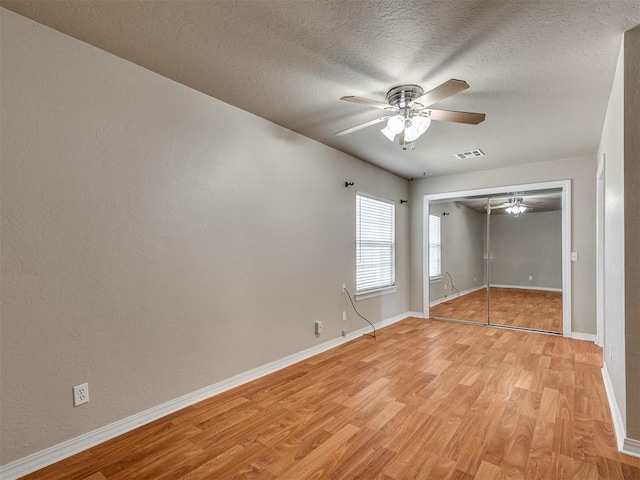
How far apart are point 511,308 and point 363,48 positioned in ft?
17.1

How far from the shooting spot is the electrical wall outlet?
2.02 m

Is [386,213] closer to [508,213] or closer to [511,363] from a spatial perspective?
[508,213]

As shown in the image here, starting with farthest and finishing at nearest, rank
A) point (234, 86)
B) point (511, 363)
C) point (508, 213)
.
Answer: point (508, 213) → point (511, 363) → point (234, 86)

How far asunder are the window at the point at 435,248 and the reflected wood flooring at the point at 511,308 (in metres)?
0.61

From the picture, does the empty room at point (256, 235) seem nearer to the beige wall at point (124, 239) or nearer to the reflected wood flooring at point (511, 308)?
the beige wall at point (124, 239)

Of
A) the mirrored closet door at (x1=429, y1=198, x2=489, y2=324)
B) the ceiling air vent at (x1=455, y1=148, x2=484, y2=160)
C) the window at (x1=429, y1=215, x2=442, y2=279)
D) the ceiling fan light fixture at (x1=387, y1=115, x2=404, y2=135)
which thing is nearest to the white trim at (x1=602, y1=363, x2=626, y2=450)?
the ceiling fan light fixture at (x1=387, y1=115, x2=404, y2=135)

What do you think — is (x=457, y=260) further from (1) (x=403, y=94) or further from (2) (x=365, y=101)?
(2) (x=365, y=101)

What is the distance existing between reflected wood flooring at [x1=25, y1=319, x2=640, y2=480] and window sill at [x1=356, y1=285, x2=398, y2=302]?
1.13m

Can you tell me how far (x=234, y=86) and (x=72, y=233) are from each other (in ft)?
5.27

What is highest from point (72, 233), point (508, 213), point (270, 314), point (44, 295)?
point (508, 213)

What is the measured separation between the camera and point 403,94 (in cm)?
259

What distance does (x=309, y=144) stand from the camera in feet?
12.6

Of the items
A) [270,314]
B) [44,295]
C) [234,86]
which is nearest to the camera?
[44,295]

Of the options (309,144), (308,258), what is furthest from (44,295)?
(309,144)
